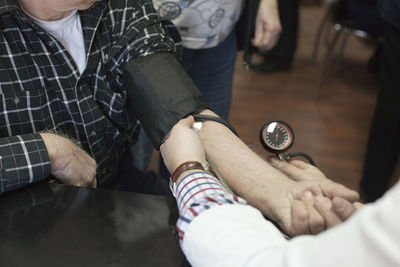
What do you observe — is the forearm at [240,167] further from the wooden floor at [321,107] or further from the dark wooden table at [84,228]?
the wooden floor at [321,107]

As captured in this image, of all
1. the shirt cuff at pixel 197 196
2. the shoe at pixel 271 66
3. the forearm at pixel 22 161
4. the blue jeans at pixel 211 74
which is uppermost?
the shirt cuff at pixel 197 196

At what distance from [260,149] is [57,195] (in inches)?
17.6

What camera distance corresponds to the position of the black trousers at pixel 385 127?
1887 millimetres

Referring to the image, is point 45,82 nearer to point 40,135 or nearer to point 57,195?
point 40,135

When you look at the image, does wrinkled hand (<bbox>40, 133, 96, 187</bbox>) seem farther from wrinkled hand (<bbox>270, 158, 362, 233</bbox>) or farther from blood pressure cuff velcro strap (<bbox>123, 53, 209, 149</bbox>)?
wrinkled hand (<bbox>270, 158, 362, 233</bbox>)

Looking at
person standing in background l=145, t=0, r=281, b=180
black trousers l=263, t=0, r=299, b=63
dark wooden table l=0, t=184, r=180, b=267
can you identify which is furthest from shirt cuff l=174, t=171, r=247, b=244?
black trousers l=263, t=0, r=299, b=63

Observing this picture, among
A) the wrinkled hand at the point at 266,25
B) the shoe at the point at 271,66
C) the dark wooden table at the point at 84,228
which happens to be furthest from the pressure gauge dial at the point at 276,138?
the shoe at the point at 271,66

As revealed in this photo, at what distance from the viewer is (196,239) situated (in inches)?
25.7

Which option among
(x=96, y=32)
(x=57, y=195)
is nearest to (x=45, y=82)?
(x=96, y=32)

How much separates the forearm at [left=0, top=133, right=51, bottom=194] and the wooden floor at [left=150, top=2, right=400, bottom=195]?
1427 mm

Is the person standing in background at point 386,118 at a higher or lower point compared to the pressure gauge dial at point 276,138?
lower

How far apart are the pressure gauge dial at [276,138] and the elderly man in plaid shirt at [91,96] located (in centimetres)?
4

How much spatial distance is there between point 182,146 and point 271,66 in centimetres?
263

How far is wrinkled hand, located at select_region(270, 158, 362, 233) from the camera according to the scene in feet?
2.38
